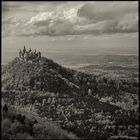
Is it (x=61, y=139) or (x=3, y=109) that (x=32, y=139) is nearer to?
(x=61, y=139)

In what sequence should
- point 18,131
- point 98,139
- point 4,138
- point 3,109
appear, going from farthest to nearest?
point 98,139, point 3,109, point 18,131, point 4,138

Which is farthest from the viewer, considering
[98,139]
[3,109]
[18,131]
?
[98,139]

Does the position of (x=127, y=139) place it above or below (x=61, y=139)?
below

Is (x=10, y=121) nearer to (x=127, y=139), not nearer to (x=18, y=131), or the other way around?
(x=18, y=131)

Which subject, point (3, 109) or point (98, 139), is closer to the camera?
point (3, 109)

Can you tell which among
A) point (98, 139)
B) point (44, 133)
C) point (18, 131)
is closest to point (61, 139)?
point (44, 133)

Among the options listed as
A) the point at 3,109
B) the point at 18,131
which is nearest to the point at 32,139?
the point at 18,131

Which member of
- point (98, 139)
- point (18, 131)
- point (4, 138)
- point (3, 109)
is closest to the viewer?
point (4, 138)

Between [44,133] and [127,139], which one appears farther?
[127,139]

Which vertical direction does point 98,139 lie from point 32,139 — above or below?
below
